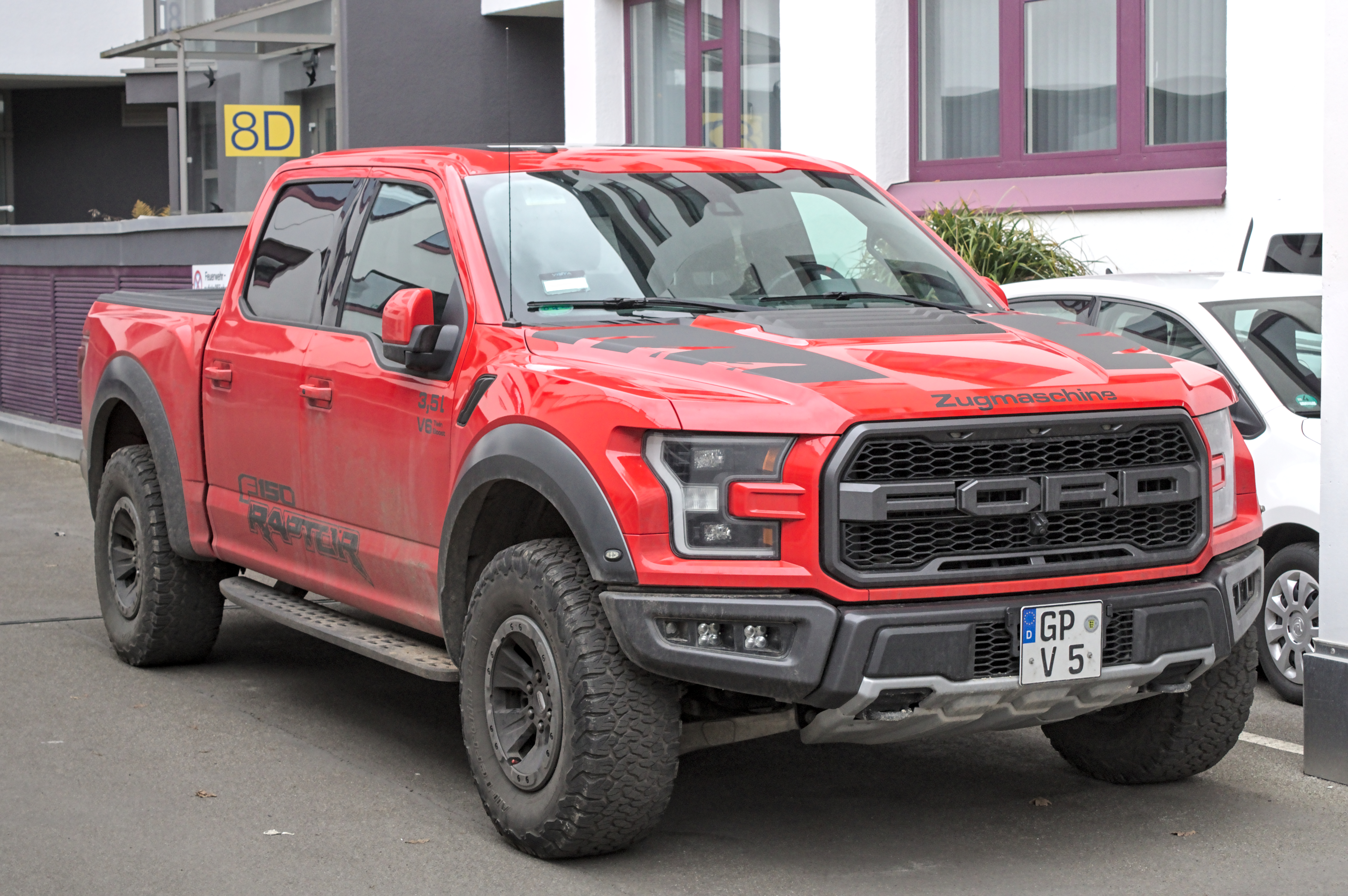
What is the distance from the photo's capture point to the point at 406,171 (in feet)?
20.2

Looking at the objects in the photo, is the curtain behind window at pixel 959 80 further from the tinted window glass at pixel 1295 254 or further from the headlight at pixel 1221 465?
the headlight at pixel 1221 465

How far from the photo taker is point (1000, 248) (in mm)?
11797

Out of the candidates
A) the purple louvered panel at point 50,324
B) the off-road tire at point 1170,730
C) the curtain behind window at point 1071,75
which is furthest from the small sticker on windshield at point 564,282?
the purple louvered panel at point 50,324

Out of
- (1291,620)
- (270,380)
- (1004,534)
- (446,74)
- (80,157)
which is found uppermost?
(80,157)

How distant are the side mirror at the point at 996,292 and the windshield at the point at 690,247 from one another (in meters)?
0.04

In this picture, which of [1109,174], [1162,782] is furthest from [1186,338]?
[1109,174]

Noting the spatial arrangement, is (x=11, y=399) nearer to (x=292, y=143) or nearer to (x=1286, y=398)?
(x=292, y=143)

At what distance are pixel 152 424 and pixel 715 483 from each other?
3652 mm

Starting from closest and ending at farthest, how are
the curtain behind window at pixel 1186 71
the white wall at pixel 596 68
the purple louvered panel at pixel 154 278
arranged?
the curtain behind window at pixel 1186 71, the purple louvered panel at pixel 154 278, the white wall at pixel 596 68

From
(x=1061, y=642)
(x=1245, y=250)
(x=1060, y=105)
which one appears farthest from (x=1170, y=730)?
(x=1060, y=105)

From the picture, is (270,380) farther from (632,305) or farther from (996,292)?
(996,292)

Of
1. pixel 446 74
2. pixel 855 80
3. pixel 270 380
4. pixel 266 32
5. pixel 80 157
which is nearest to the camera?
pixel 270 380

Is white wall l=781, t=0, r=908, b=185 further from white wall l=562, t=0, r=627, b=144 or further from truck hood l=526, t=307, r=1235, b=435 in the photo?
truck hood l=526, t=307, r=1235, b=435

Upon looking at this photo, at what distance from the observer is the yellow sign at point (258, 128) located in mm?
18172
